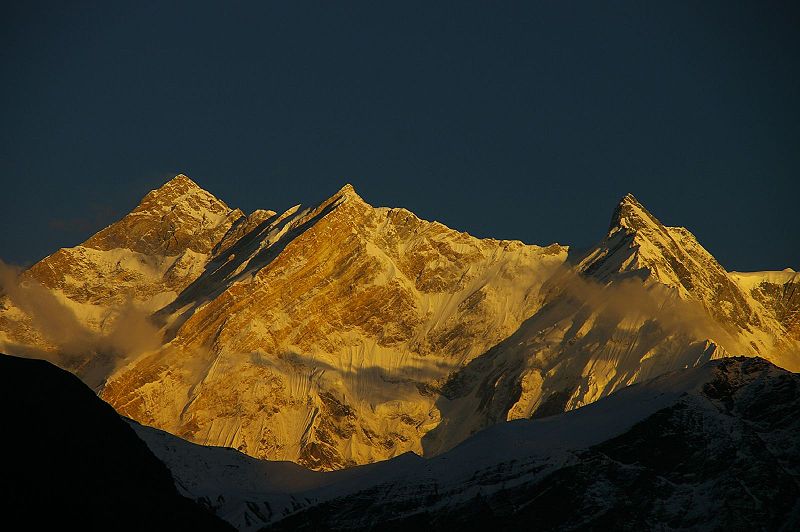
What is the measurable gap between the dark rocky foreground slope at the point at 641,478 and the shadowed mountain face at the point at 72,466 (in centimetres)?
5243

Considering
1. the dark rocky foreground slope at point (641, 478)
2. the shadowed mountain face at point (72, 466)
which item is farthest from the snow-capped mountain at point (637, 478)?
the shadowed mountain face at point (72, 466)

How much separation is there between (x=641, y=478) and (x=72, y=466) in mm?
72881

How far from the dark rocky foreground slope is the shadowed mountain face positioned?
52430 mm

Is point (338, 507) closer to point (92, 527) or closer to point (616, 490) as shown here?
point (616, 490)

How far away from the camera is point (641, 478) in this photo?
181625 mm

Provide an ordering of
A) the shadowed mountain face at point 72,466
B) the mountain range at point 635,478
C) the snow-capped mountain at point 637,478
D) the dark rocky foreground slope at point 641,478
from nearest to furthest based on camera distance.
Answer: the shadowed mountain face at point 72,466
the mountain range at point 635,478
the dark rocky foreground slope at point 641,478
the snow-capped mountain at point 637,478

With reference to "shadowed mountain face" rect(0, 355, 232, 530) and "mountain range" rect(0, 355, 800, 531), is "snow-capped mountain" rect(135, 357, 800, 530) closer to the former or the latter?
"mountain range" rect(0, 355, 800, 531)

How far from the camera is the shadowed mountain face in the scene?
118m

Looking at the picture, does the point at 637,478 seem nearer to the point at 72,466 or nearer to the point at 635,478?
the point at 635,478

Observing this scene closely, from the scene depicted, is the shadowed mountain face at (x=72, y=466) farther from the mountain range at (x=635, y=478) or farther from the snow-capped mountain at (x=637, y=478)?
the snow-capped mountain at (x=637, y=478)

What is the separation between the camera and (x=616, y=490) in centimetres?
18062

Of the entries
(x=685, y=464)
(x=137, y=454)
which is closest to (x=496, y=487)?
(x=685, y=464)

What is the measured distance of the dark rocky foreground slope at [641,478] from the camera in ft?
573

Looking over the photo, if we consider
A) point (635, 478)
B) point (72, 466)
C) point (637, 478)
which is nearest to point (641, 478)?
point (637, 478)
